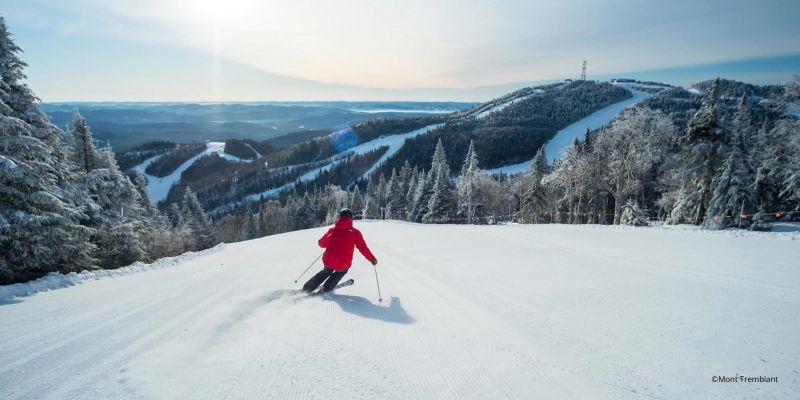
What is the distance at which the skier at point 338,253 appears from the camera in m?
6.38

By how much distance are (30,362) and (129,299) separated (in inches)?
98.0

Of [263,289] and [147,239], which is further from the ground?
[263,289]

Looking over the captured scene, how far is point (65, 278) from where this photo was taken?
7.68 meters

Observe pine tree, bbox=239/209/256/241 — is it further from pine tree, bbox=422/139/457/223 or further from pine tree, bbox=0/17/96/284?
pine tree, bbox=0/17/96/284

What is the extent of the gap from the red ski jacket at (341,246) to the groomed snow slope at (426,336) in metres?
0.62

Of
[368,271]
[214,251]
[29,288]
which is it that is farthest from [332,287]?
[214,251]

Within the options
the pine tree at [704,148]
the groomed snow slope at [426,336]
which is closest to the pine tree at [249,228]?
→ the groomed snow slope at [426,336]

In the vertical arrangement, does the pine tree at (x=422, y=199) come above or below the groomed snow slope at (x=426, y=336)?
below

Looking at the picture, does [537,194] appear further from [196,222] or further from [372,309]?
[372,309]

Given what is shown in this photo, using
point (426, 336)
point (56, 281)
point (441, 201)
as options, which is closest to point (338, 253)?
point (426, 336)

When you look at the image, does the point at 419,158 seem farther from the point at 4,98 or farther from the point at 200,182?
the point at 4,98

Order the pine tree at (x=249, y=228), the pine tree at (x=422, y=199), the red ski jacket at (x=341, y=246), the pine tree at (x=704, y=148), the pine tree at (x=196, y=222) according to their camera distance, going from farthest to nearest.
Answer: the pine tree at (x=249, y=228), the pine tree at (x=422, y=199), the pine tree at (x=196, y=222), the pine tree at (x=704, y=148), the red ski jacket at (x=341, y=246)

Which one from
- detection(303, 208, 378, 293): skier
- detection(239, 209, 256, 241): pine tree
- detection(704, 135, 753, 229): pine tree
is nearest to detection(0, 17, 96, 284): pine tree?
detection(303, 208, 378, 293): skier

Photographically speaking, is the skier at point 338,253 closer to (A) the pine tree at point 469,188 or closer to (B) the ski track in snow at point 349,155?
(A) the pine tree at point 469,188
